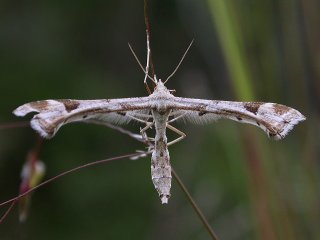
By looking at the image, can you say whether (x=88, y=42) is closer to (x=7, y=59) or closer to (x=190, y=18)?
(x=7, y=59)

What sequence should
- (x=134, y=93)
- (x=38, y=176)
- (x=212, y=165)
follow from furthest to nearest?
(x=134, y=93), (x=212, y=165), (x=38, y=176)

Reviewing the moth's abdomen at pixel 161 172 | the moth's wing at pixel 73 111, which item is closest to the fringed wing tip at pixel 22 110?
the moth's wing at pixel 73 111

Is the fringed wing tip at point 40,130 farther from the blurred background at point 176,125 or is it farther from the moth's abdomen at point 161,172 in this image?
the blurred background at point 176,125

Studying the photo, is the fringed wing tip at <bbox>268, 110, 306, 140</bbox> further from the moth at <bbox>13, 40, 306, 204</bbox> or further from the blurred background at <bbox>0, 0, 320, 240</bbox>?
the blurred background at <bbox>0, 0, 320, 240</bbox>

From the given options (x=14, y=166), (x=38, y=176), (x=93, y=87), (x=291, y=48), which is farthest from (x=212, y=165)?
(x=38, y=176)

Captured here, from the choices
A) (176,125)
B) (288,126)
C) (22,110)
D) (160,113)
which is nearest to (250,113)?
(288,126)

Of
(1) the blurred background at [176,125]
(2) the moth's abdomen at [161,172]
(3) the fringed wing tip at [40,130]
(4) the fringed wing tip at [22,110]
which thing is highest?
(1) the blurred background at [176,125]

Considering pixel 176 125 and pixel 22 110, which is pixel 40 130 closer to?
pixel 22 110
